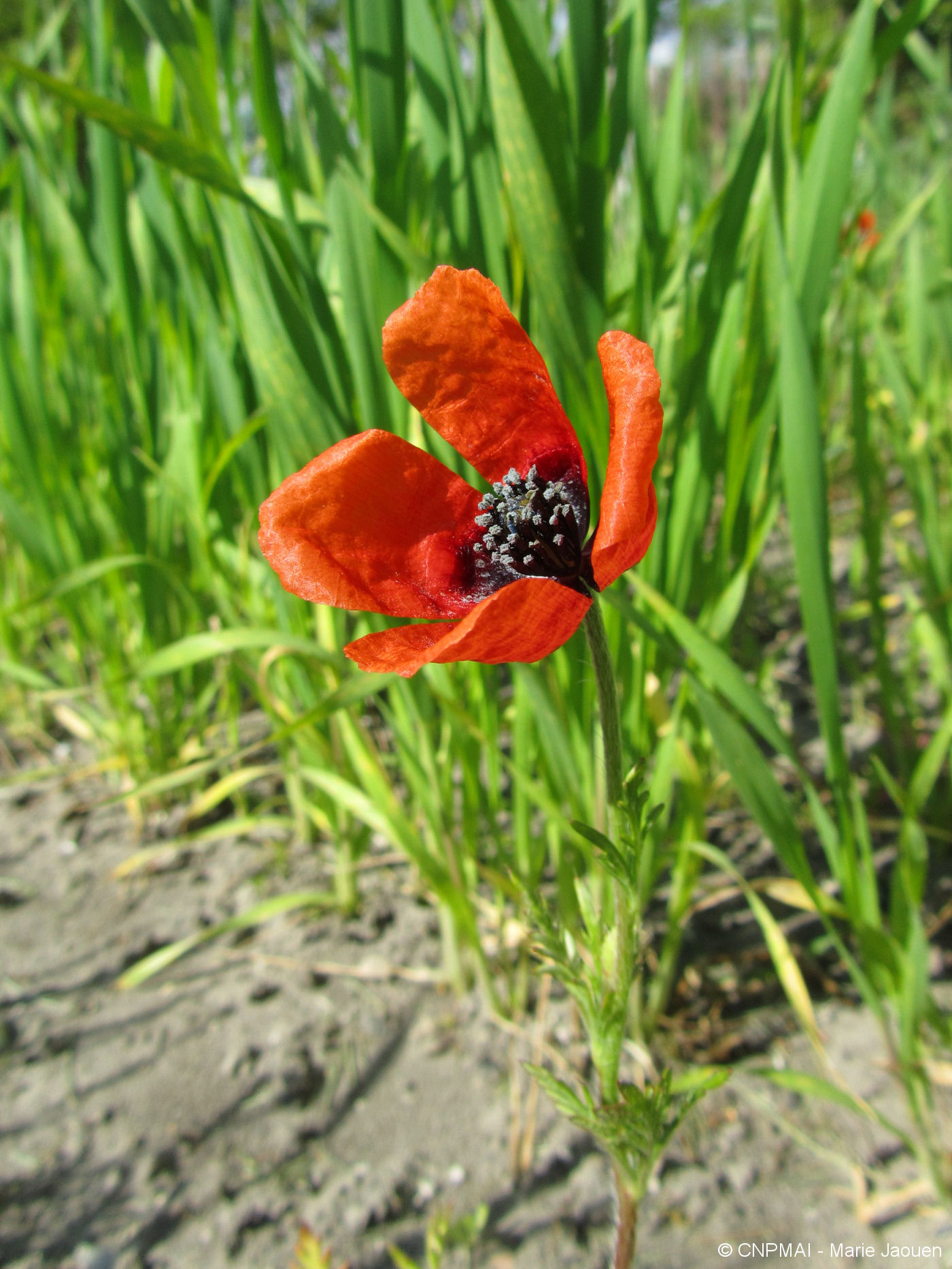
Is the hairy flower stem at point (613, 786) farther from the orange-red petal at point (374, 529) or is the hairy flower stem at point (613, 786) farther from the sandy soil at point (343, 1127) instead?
the sandy soil at point (343, 1127)

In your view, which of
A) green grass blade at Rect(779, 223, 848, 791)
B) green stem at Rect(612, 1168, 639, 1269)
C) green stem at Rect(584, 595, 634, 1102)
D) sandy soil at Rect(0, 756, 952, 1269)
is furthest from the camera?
sandy soil at Rect(0, 756, 952, 1269)

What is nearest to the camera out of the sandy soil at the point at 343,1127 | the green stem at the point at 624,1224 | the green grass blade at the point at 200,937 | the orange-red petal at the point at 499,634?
the orange-red petal at the point at 499,634

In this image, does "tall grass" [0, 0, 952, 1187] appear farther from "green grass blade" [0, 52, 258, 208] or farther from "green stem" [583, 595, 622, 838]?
"green stem" [583, 595, 622, 838]

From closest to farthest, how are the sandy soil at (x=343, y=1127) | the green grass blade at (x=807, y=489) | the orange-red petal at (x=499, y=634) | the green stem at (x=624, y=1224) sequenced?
the orange-red petal at (x=499, y=634), the green stem at (x=624, y=1224), the green grass blade at (x=807, y=489), the sandy soil at (x=343, y=1127)

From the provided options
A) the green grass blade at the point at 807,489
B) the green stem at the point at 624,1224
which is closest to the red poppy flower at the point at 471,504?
the green grass blade at the point at 807,489

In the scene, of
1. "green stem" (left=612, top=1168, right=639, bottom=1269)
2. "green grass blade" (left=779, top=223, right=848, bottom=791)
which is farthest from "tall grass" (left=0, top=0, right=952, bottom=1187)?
"green stem" (left=612, top=1168, right=639, bottom=1269)

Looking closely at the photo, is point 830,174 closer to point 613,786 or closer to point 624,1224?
point 613,786
